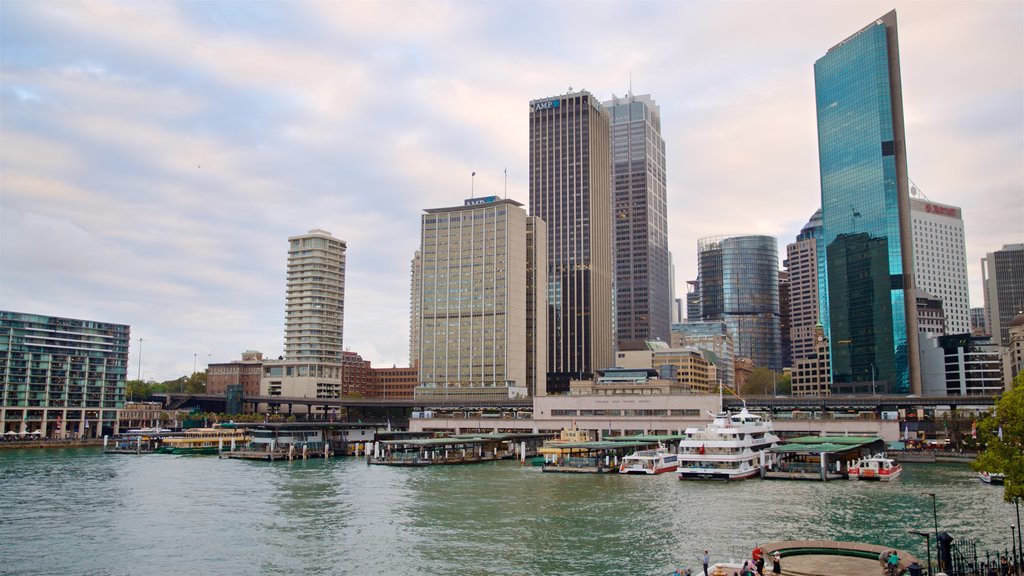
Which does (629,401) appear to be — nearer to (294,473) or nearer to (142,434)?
(294,473)

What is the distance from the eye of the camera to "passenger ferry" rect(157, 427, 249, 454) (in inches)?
5969

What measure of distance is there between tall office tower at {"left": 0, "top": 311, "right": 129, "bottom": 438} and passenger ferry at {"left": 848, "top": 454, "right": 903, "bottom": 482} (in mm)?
172289

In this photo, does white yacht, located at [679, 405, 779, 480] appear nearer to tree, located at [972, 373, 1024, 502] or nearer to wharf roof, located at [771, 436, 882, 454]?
wharf roof, located at [771, 436, 882, 454]

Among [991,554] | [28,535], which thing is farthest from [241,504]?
[991,554]

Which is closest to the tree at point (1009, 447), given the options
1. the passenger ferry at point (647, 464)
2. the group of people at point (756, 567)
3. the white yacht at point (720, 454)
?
the group of people at point (756, 567)

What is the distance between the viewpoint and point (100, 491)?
275 feet

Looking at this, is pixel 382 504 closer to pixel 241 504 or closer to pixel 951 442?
pixel 241 504

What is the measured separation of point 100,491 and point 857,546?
76.7m

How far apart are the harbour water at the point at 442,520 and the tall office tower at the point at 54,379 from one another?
90154mm

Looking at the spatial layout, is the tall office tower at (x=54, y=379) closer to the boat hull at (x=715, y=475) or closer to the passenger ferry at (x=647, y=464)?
the passenger ferry at (x=647, y=464)

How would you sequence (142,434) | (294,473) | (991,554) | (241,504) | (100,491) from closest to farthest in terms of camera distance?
1. (991,554)
2. (241,504)
3. (100,491)
4. (294,473)
5. (142,434)

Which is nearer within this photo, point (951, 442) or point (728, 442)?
point (728, 442)

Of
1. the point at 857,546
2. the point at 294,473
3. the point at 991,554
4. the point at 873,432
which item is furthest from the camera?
the point at 873,432

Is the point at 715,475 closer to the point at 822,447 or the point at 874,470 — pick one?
the point at 822,447
